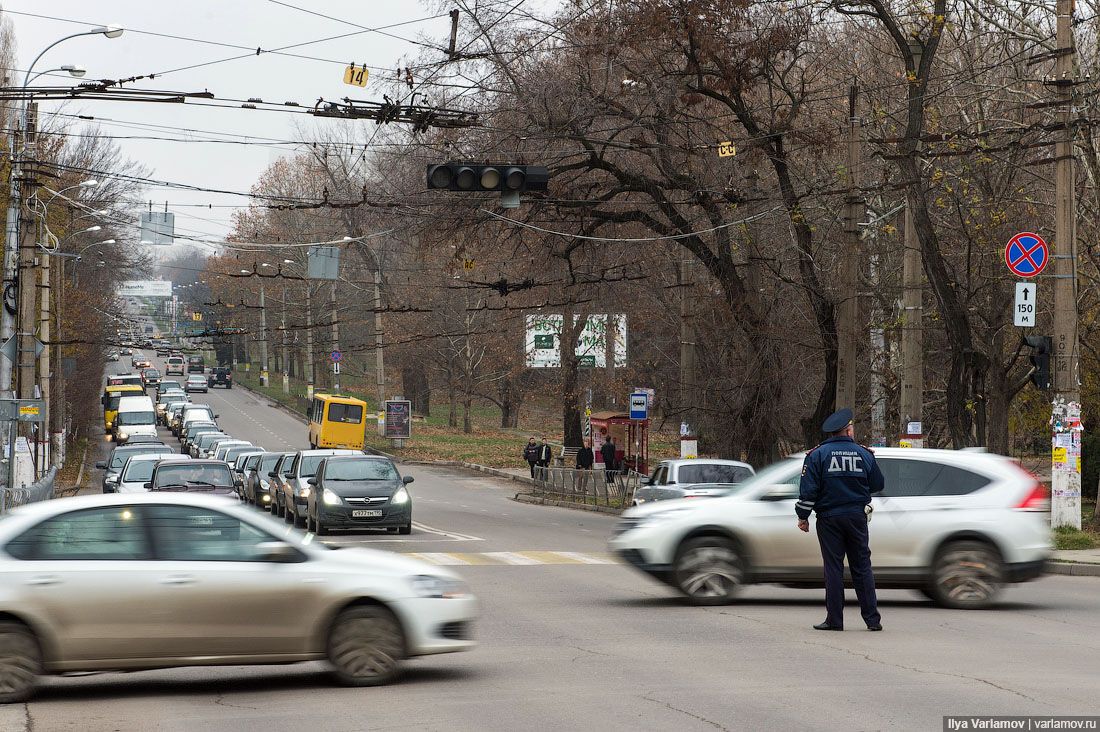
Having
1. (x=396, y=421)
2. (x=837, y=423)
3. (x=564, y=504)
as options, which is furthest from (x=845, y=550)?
(x=396, y=421)

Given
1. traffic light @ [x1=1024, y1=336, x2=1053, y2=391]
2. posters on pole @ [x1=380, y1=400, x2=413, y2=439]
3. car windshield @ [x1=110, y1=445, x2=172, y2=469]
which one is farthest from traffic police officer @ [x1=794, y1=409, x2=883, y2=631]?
posters on pole @ [x1=380, y1=400, x2=413, y2=439]

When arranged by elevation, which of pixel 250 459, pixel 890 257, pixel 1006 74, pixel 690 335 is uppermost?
pixel 1006 74

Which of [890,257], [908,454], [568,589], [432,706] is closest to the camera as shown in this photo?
[432,706]

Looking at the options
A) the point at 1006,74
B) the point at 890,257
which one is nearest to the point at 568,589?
the point at 1006,74

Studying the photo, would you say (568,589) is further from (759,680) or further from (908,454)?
(759,680)

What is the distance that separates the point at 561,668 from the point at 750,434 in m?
24.2

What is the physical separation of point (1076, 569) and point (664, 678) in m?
11.5

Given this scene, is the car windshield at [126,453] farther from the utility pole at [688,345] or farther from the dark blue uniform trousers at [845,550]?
the dark blue uniform trousers at [845,550]

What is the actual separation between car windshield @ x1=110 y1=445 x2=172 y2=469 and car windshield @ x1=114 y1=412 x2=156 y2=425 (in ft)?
74.2

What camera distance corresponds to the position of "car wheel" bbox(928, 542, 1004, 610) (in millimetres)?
14305

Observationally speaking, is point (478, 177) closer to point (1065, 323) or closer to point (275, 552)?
point (1065, 323)

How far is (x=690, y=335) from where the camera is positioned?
116 ft

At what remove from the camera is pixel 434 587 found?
10078mm

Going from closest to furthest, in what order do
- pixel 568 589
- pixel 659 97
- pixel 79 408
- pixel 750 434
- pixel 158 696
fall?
1. pixel 158 696
2. pixel 568 589
3. pixel 659 97
4. pixel 750 434
5. pixel 79 408
